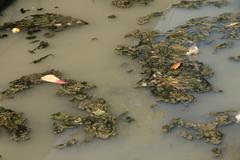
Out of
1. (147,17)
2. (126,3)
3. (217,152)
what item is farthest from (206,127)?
(126,3)

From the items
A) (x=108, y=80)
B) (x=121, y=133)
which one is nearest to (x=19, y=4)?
(x=108, y=80)

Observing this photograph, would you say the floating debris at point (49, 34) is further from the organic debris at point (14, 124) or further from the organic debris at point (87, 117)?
the organic debris at point (14, 124)

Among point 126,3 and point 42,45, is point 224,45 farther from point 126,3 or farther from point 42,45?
point 42,45

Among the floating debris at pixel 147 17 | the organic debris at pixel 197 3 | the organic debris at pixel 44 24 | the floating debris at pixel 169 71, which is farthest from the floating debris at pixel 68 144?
the organic debris at pixel 197 3

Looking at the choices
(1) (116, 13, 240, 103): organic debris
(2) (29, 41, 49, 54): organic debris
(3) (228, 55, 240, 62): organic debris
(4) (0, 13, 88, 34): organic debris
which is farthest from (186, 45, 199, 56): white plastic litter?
(2) (29, 41, 49, 54): organic debris

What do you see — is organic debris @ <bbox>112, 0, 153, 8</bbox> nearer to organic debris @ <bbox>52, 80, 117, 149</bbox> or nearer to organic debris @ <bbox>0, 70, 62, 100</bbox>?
organic debris @ <bbox>0, 70, 62, 100</bbox>
